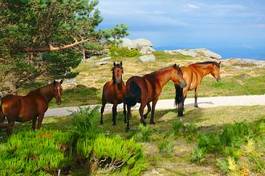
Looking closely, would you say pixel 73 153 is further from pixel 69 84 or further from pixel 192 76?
pixel 69 84

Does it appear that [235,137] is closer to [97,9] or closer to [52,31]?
[52,31]

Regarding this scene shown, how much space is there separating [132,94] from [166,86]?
18.9m

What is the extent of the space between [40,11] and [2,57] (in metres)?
2.68

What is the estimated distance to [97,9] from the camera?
1783 cm

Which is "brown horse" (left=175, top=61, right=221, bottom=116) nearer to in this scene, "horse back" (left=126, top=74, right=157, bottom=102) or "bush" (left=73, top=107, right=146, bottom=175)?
"horse back" (left=126, top=74, right=157, bottom=102)

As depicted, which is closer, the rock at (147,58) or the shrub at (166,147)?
the shrub at (166,147)

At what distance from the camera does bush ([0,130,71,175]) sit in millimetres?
7234

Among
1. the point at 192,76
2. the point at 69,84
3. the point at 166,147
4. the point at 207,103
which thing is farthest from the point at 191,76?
the point at 69,84

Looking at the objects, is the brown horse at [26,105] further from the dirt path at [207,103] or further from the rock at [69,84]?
the rock at [69,84]

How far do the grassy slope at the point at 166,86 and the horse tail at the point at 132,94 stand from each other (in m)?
10.1

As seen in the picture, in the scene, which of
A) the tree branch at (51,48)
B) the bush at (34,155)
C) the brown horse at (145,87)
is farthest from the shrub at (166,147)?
the tree branch at (51,48)

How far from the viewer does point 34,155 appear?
7.60 m

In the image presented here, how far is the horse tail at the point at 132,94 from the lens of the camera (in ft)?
56.4

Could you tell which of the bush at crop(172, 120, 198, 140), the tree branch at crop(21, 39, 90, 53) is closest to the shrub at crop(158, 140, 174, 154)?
the bush at crop(172, 120, 198, 140)
